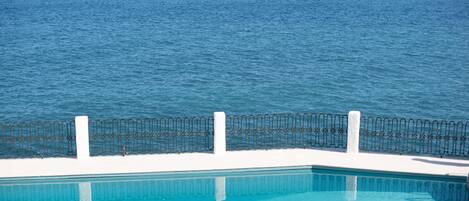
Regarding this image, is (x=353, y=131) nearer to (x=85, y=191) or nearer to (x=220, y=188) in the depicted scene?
(x=220, y=188)

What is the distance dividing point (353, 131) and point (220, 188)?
4519 mm

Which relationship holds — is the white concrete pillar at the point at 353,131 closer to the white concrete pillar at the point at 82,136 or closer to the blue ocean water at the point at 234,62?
the white concrete pillar at the point at 82,136

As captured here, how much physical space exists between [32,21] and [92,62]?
2710 centimetres

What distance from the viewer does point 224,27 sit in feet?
Result: 219

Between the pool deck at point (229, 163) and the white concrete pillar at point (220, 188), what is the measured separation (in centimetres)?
38

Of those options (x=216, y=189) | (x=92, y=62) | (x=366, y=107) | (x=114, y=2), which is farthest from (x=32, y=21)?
(x=216, y=189)

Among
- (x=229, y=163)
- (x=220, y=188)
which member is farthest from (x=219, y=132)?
(x=220, y=188)

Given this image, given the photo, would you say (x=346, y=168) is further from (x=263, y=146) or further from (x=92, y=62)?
(x=92, y=62)

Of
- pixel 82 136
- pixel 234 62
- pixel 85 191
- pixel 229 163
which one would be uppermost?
pixel 234 62

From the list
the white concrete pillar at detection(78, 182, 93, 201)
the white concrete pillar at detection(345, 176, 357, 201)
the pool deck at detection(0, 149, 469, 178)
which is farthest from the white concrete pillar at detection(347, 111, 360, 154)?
the white concrete pillar at detection(78, 182, 93, 201)

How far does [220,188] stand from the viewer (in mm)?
19938

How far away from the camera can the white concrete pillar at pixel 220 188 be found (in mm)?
19539

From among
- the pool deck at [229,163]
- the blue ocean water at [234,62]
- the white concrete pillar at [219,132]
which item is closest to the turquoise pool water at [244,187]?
the pool deck at [229,163]

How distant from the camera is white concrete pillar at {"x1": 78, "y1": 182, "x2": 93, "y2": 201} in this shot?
19297 millimetres
